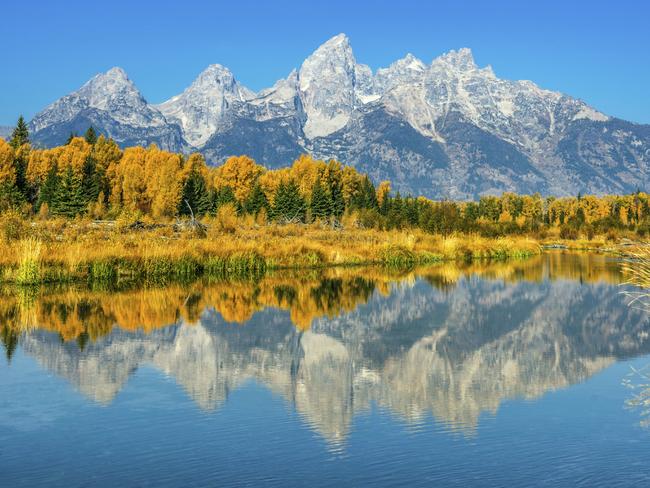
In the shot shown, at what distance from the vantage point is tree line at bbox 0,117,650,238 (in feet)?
233

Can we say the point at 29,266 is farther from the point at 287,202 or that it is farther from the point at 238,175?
the point at 238,175

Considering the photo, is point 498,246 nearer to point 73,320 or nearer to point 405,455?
point 73,320

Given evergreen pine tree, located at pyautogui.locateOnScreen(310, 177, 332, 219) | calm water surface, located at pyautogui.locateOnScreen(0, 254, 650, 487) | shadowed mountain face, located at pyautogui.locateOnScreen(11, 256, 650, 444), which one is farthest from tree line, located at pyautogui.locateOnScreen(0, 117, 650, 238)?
calm water surface, located at pyautogui.locateOnScreen(0, 254, 650, 487)

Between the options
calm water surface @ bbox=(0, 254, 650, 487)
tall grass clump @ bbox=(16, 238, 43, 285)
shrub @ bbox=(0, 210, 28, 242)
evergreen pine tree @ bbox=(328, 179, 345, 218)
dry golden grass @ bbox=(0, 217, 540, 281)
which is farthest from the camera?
evergreen pine tree @ bbox=(328, 179, 345, 218)

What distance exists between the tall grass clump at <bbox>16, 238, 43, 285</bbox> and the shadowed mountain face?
907 centimetres

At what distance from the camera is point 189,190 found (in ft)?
287

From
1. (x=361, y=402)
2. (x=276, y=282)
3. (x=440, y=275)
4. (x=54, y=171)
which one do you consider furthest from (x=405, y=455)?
(x=54, y=171)

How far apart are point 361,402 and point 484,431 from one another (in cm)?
224

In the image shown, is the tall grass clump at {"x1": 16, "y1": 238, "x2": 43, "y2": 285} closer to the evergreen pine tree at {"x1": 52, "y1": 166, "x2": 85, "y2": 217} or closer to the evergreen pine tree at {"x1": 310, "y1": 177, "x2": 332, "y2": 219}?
the evergreen pine tree at {"x1": 52, "y1": 166, "x2": 85, "y2": 217}

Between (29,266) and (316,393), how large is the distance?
1891cm

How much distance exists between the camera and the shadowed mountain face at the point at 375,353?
12148mm

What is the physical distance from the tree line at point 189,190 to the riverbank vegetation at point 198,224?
0.20 metres

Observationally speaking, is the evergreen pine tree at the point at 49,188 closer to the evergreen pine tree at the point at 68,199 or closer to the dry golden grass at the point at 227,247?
the evergreen pine tree at the point at 68,199

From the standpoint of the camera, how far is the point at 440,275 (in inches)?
1465
